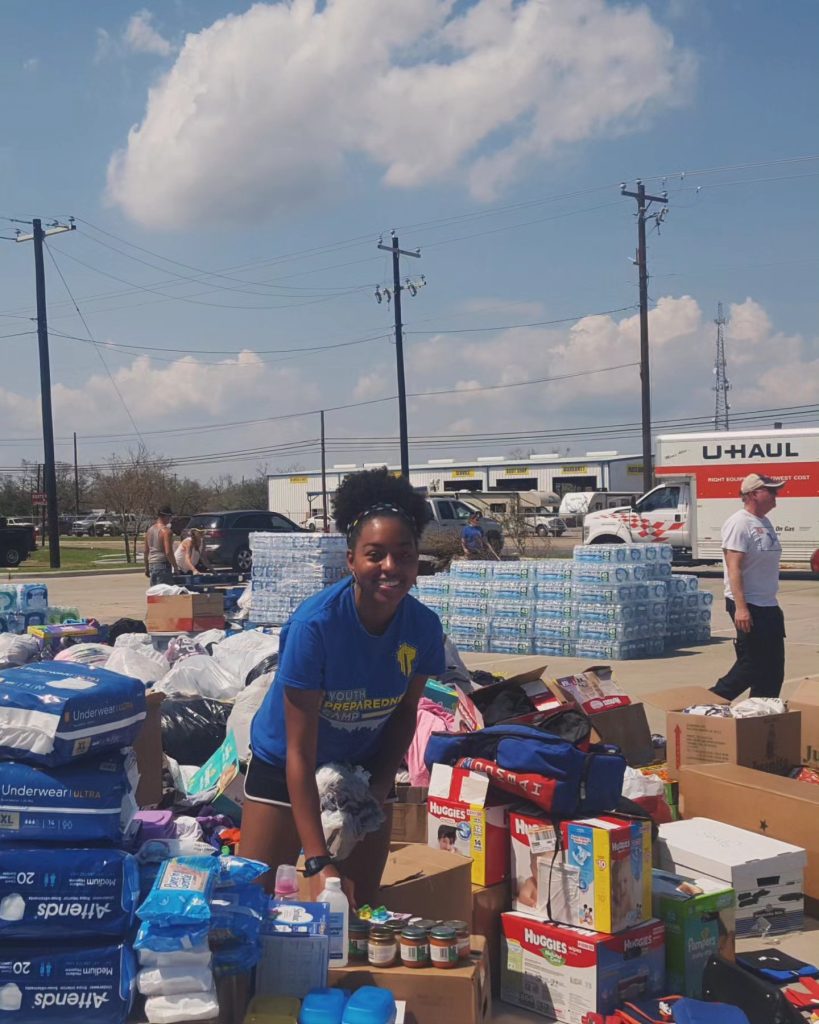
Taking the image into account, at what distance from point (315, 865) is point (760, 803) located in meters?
2.86

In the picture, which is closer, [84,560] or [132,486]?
[84,560]

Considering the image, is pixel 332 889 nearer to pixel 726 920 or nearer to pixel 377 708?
pixel 377 708

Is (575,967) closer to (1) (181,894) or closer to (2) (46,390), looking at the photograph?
(1) (181,894)

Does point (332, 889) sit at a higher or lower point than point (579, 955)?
higher

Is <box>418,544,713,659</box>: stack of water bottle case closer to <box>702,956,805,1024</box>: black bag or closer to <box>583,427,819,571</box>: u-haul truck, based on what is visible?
<box>702,956,805,1024</box>: black bag

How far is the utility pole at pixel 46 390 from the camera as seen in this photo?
3253cm

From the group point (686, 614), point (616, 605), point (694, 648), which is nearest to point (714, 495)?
point (686, 614)

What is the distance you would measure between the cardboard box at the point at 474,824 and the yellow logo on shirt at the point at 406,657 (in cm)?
92

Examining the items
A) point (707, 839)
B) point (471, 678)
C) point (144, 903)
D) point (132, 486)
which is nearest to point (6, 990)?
point (144, 903)

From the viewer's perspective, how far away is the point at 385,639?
3.42m

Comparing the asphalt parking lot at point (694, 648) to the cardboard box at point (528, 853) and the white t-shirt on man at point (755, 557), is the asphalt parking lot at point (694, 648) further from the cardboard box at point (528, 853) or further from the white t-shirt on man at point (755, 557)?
the cardboard box at point (528, 853)

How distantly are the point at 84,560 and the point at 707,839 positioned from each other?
3518 cm

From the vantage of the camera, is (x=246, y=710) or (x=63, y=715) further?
(x=246, y=710)

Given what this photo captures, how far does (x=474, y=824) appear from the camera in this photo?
4.20m
